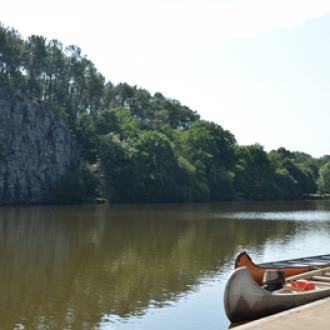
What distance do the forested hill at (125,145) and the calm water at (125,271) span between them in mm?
39522

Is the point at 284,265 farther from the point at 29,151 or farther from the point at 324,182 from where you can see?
the point at 324,182

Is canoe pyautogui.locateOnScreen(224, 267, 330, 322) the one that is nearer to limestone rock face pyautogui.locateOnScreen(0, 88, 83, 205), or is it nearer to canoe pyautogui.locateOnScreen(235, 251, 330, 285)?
canoe pyautogui.locateOnScreen(235, 251, 330, 285)

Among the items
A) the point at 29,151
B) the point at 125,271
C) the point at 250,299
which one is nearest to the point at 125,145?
the point at 29,151

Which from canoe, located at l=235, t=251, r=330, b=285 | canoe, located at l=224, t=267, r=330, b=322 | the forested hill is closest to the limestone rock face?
the forested hill

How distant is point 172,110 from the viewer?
119 metres

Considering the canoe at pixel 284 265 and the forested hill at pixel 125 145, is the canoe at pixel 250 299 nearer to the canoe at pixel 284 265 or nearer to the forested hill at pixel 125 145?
the canoe at pixel 284 265

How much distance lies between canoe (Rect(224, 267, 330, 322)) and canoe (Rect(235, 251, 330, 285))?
1.61 m

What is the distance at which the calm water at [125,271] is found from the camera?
11820 mm

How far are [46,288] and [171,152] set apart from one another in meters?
69.6

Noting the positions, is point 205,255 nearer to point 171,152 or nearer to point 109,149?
point 109,149

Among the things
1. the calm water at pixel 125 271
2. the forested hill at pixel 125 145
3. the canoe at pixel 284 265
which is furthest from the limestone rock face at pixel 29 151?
the canoe at pixel 284 265

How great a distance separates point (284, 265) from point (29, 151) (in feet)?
198

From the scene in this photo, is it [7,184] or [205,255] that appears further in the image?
[7,184]

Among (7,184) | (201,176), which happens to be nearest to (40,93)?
(7,184)
